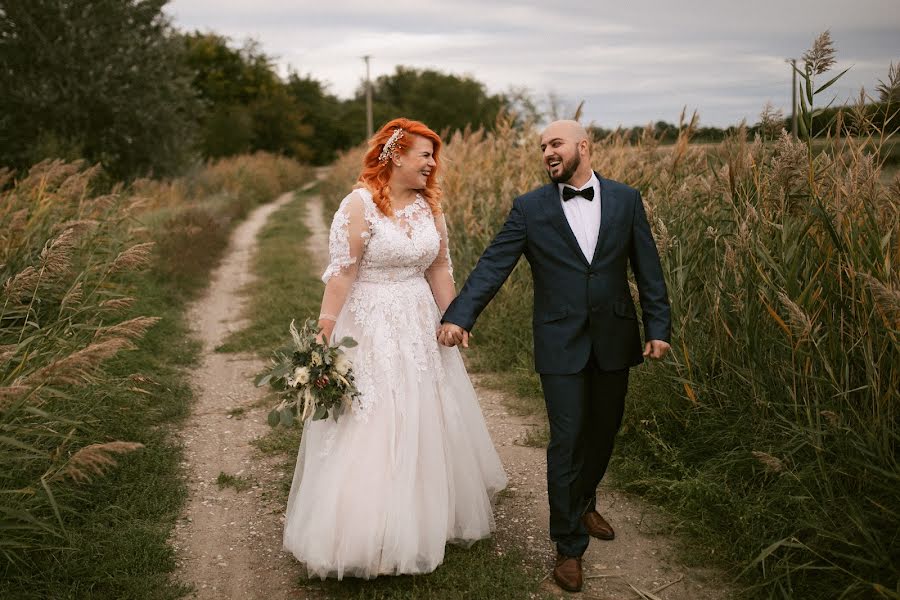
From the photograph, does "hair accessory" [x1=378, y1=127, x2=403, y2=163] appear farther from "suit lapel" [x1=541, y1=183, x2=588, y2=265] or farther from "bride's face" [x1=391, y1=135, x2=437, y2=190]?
"suit lapel" [x1=541, y1=183, x2=588, y2=265]

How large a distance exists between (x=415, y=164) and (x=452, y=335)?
905 mm

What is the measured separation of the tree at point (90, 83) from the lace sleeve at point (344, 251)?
14.8 metres

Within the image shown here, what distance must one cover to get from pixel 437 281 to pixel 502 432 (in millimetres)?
1950

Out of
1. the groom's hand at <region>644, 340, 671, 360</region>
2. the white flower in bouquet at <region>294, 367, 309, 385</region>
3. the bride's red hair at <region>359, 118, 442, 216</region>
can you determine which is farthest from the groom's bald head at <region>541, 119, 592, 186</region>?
the white flower in bouquet at <region>294, 367, 309, 385</region>

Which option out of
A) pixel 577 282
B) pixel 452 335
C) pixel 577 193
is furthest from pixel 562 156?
pixel 452 335

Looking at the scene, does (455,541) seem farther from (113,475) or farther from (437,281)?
(113,475)

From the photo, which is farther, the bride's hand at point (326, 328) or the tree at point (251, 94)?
the tree at point (251, 94)

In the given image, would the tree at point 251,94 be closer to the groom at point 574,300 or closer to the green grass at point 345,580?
the green grass at point 345,580

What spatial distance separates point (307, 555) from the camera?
3.39 m

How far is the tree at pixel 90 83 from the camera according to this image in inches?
674

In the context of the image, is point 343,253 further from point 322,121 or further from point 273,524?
point 322,121

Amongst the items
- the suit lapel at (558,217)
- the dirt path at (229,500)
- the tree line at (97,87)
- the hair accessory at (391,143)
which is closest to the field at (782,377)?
the suit lapel at (558,217)

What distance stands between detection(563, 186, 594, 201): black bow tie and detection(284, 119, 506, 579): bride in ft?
2.38

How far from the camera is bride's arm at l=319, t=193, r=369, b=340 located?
3.64 m
